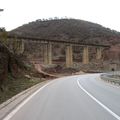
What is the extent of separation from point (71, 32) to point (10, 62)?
525ft

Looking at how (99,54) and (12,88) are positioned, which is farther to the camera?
(99,54)

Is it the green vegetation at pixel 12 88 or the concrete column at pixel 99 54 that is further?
the concrete column at pixel 99 54

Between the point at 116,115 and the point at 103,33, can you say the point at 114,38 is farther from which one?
the point at 116,115

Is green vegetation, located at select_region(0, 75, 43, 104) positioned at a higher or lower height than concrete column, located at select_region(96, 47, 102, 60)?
lower

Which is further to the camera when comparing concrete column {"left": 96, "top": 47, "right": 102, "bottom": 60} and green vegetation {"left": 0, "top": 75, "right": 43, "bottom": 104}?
concrete column {"left": 96, "top": 47, "right": 102, "bottom": 60}

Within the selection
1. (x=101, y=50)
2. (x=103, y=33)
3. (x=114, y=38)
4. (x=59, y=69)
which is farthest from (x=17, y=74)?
(x=103, y=33)

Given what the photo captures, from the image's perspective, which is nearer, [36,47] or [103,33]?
[36,47]

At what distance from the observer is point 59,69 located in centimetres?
10075

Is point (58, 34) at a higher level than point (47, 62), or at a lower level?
higher

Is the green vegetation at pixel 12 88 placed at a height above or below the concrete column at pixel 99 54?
below

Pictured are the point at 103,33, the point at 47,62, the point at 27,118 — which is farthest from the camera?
the point at 103,33

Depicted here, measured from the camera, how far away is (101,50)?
142m

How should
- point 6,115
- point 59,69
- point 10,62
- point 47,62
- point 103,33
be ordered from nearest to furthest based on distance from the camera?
point 6,115
point 10,62
point 59,69
point 47,62
point 103,33

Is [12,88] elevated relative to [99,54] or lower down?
lower down
